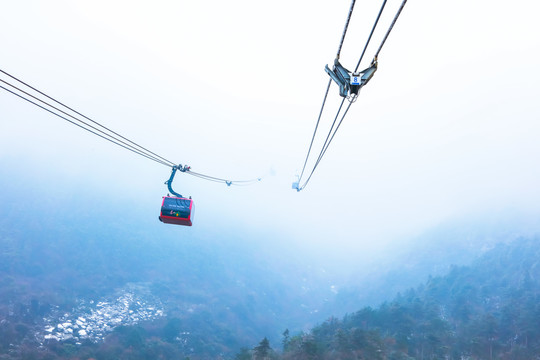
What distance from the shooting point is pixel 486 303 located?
3433 inches

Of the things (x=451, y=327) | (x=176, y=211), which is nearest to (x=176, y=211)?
(x=176, y=211)

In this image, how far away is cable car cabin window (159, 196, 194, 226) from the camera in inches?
846

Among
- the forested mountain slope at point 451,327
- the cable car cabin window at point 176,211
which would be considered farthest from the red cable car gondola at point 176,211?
the forested mountain slope at point 451,327

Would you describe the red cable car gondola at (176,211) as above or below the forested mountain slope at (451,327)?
above

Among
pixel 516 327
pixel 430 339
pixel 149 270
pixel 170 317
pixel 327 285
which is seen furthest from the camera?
pixel 327 285

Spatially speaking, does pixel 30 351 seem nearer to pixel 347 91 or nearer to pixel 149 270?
pixel 149 270

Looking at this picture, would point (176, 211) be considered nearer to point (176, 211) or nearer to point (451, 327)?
point (176, 211)

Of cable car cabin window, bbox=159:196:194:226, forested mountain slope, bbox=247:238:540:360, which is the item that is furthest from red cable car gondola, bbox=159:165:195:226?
forested mountain slope, bbox=247:238:540:360

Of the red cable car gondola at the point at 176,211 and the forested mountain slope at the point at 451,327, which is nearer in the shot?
the red cable car gondola at the point at 176,211

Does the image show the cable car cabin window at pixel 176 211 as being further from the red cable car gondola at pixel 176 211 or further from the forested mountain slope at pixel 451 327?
the forested mountain slope at pixel 451 327

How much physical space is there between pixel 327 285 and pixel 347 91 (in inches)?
7717

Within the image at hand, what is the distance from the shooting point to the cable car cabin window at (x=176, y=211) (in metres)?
21.5

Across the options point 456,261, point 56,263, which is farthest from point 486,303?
point 56,263

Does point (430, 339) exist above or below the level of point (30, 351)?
above
